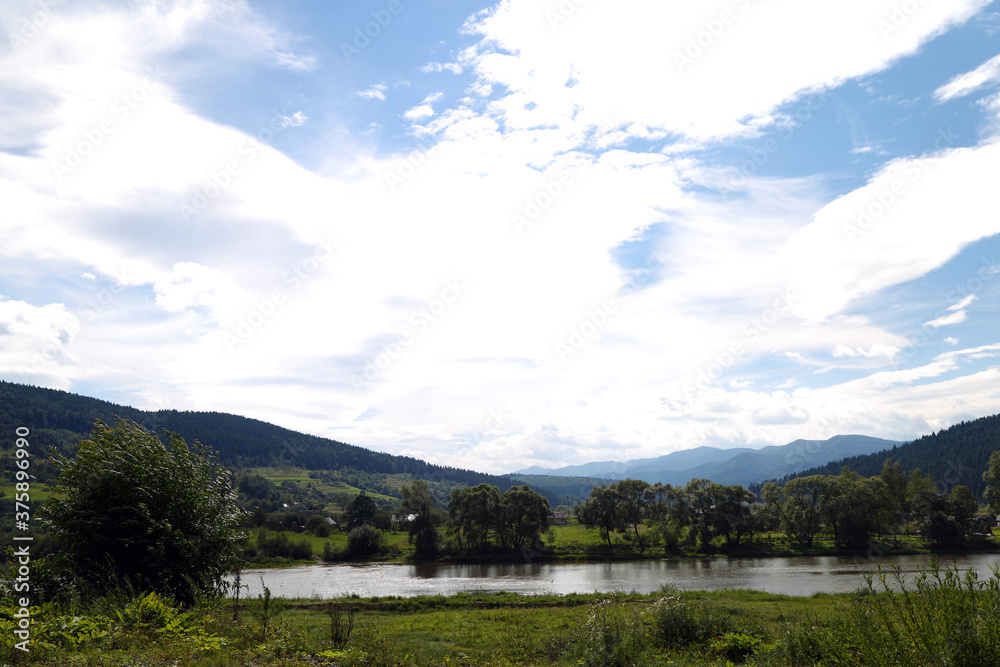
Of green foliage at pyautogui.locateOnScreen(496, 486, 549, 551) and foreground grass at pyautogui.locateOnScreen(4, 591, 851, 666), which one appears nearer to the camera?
foreground grass at pyautogui.locateOnScreen(4, 591, 851, 666)

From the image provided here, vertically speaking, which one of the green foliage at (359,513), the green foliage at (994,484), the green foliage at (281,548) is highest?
the green foliage at (994,484)

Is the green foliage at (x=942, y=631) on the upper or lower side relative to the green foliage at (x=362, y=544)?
upper

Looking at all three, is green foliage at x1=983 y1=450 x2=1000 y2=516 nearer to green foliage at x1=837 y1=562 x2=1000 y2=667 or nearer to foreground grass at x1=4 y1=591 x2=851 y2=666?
foreground grass at x1=4 y1=591 x2=851 y2=666

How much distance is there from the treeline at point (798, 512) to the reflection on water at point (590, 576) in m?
5.44

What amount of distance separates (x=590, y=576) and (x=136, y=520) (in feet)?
163

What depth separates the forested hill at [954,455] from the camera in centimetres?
14512

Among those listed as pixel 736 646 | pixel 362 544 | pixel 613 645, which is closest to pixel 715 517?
pixel 362 544

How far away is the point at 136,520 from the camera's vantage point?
43.7 feet

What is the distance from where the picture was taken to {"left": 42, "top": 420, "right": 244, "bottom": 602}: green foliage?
13.1 metres

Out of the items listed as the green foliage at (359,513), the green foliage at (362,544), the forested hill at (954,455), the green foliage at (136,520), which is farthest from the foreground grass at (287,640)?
the forested hill at (954,455)

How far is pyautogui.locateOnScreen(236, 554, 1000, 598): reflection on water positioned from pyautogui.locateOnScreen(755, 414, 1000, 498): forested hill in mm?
101672

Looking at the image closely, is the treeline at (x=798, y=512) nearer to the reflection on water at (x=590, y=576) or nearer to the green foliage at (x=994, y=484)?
the green foliage at (x=994, y=484)

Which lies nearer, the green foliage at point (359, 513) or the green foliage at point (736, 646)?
the green foliage at point (736, 646)

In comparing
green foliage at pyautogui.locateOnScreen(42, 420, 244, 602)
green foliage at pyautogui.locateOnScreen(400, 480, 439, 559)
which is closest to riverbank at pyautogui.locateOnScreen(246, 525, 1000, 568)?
green foliage at pyautogui.locateOnScreen(400, 480, 439, 559)
